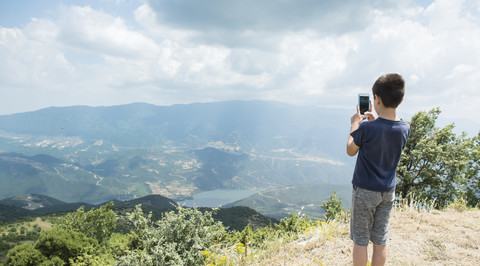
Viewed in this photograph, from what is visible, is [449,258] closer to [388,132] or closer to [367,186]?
[367,186]

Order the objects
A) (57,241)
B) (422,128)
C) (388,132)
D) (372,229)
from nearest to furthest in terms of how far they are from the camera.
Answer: (388,132), (372,229), (57,241), (422,128)

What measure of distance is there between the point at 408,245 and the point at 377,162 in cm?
342

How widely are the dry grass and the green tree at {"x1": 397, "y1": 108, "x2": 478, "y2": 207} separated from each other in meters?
15.2

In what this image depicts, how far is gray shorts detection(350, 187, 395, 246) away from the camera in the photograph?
129 inches

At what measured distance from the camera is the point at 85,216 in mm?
22562

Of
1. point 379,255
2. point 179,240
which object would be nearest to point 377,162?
point 379,255

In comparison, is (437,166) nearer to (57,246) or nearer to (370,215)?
(370,215)

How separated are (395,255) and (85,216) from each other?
2467 cm

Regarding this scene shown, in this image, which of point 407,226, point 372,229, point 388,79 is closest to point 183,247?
point 372,229

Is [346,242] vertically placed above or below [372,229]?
below

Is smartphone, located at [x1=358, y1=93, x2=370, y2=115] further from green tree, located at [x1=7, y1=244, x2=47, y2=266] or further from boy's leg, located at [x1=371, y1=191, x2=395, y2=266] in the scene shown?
Result: green tree, located at [x1=7, y1=244, x2=47, y2=266]

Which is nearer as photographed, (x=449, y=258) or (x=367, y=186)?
(x=367, y=186)

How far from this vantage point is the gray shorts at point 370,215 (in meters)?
3.27

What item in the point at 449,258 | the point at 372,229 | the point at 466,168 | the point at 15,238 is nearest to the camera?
the point at 372,229
